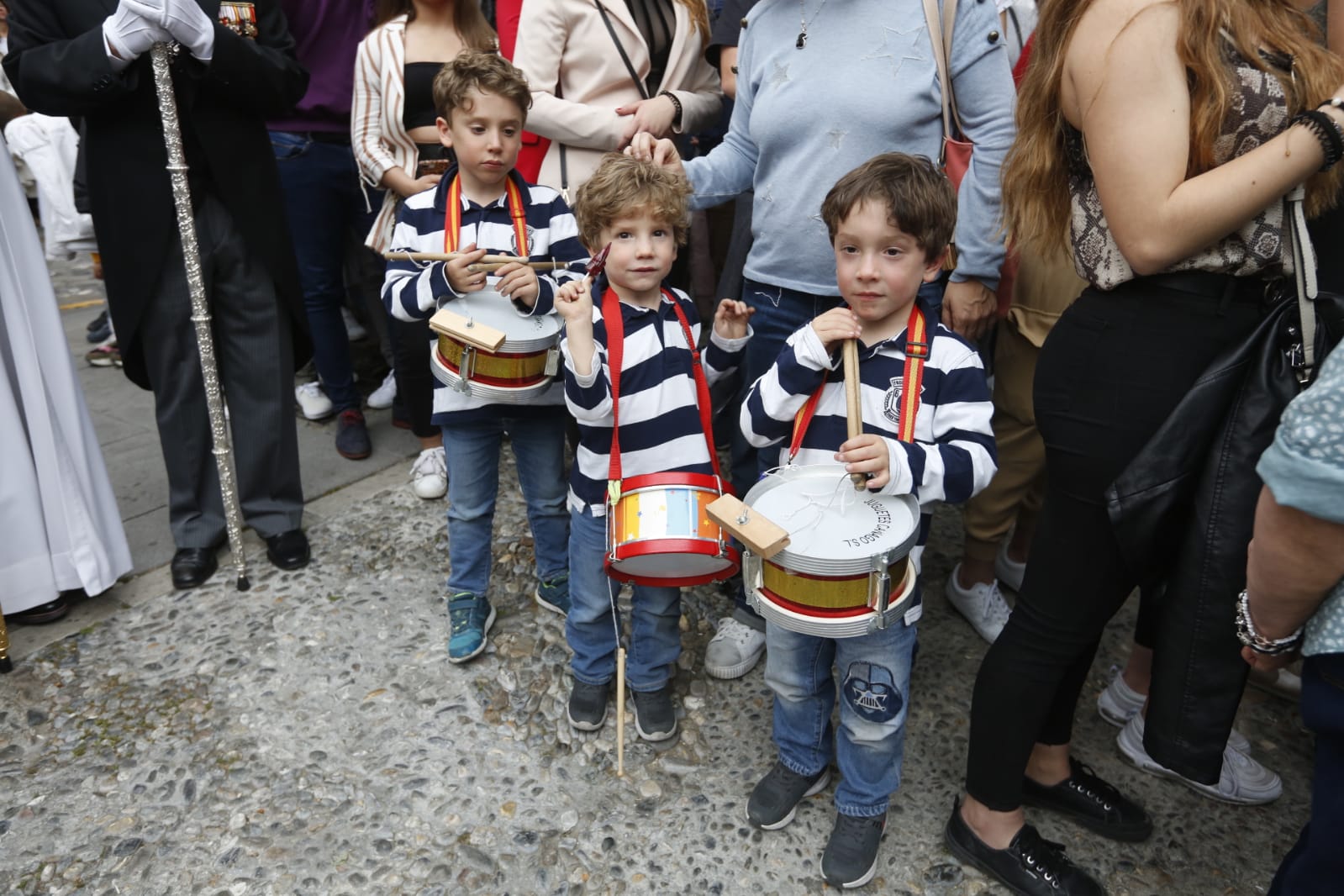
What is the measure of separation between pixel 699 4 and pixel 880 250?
173cm

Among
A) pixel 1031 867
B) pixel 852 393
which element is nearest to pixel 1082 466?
pixel 852 393

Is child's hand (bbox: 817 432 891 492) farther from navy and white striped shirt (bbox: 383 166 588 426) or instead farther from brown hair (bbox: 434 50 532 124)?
brown hair (bbox: 434 50 532 124)

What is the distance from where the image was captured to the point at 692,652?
3113mm

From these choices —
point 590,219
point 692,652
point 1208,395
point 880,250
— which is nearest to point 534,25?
point 590,219

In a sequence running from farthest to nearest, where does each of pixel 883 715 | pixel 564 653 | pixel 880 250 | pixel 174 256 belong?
pixel 174 256 < pixel 564 653 < pixel 883 715 < pixel 880 250

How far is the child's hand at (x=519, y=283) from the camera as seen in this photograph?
8.36 ft

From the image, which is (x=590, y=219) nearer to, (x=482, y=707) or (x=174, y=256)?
(x=482, y=707)

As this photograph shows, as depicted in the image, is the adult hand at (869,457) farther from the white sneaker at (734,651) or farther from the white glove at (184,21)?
the white glove at (184,21)

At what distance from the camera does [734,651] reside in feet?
9.84

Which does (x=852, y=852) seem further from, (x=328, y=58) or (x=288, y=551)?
(x=328, y=58)

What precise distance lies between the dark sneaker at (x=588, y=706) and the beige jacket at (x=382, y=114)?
75.9 inches

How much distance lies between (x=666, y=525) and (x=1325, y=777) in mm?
1262

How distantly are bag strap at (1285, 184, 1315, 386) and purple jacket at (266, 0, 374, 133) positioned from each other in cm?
373

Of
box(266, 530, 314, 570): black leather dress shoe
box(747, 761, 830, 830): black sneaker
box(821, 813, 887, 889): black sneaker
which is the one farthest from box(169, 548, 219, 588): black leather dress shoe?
box(821, 813, 887, 889): black sneaker
